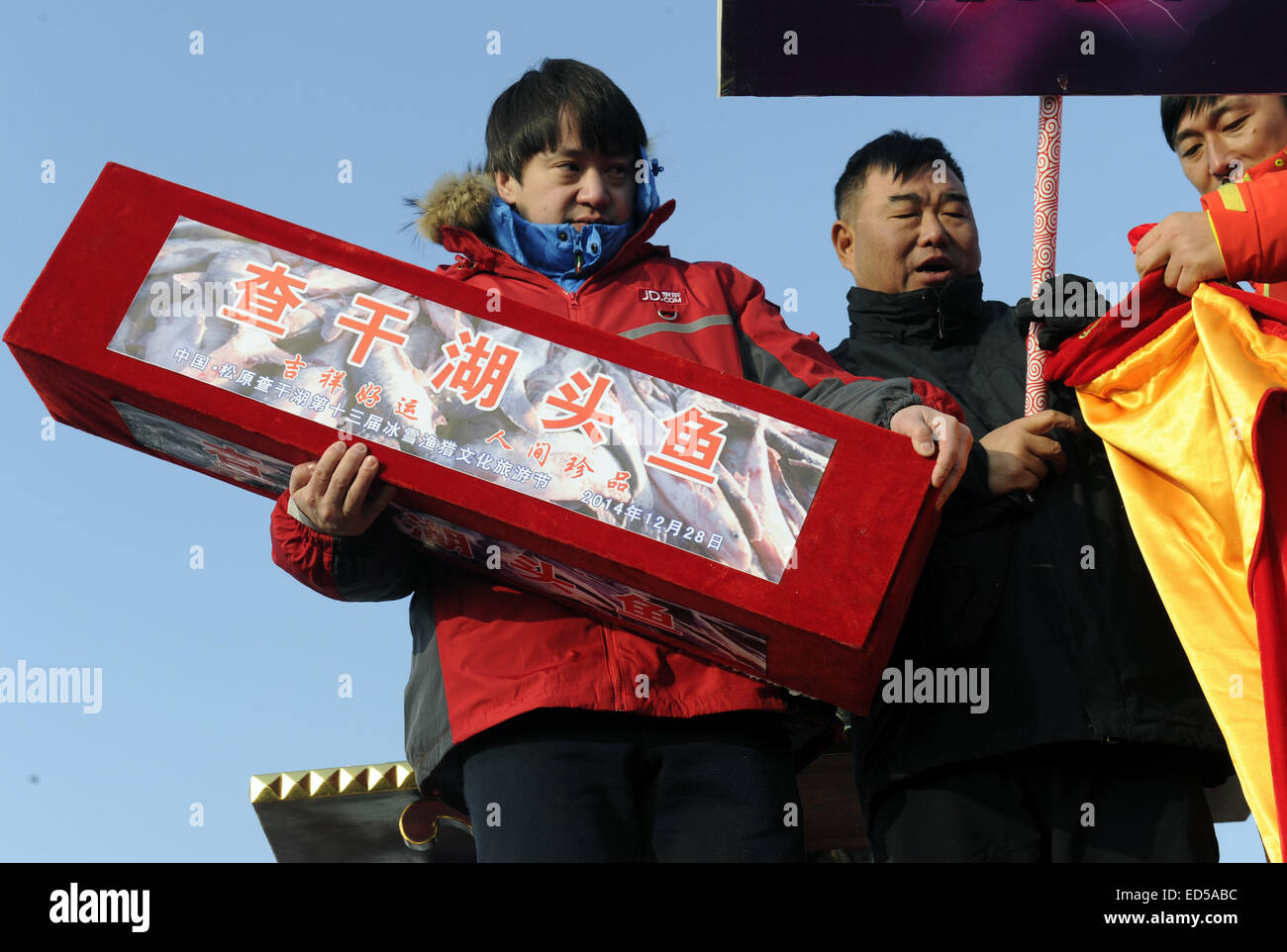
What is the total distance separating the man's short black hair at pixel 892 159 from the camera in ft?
15.1

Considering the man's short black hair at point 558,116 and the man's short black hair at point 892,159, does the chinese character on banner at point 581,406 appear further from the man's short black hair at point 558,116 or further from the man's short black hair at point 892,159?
the man's short black hair at point 892,159

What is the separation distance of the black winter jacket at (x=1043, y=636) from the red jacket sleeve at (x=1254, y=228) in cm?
54

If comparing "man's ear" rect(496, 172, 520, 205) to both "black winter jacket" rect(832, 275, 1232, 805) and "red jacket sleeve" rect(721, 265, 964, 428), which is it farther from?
"black winter jacket" rect(832, 275, 1232, 805)

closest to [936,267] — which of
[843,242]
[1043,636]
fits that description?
[843,242]

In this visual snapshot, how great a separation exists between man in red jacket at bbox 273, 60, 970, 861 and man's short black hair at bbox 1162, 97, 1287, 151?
1282mm

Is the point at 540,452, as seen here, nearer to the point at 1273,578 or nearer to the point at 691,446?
the point at 691,446

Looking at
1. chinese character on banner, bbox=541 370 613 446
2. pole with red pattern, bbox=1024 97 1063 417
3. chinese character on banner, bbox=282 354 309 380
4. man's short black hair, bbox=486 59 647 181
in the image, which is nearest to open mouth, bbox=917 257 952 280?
pole with red pattern, bbox=1024 97 1063 417

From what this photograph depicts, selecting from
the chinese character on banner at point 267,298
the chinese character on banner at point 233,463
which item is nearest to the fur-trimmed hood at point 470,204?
the chinese character on banner at point 267,298

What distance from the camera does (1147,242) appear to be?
11.9 ft

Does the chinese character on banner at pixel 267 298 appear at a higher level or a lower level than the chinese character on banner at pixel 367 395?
higher

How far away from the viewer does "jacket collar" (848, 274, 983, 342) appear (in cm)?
417

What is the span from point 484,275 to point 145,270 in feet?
2.59

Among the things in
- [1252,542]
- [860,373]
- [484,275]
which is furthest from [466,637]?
[1252,542]

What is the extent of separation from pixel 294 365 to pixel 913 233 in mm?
1857
